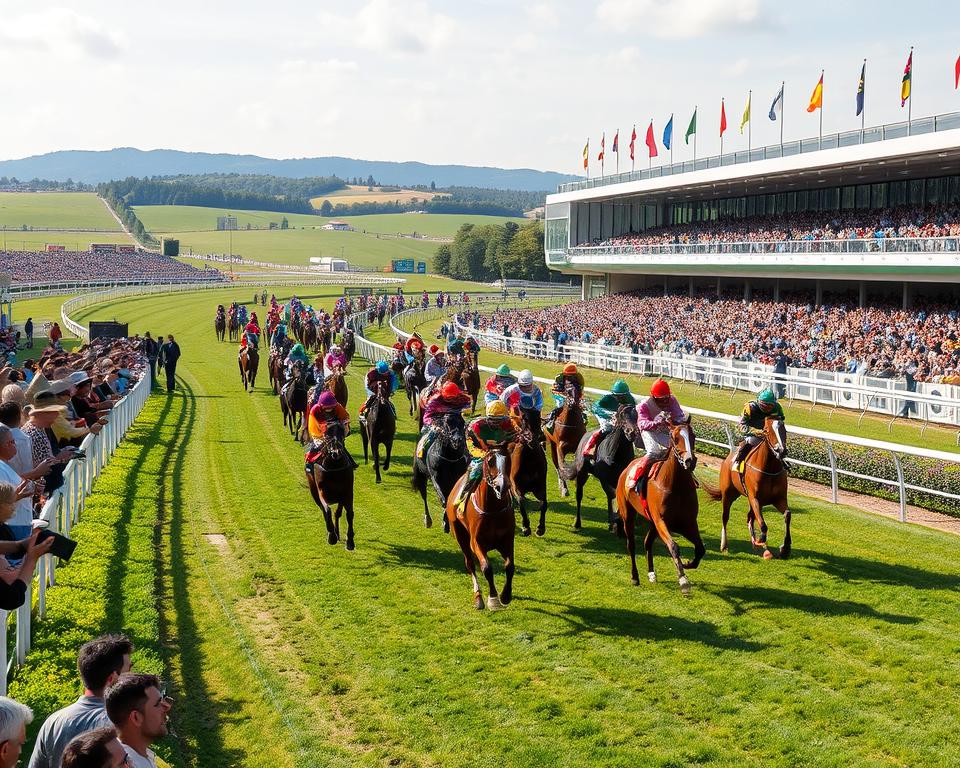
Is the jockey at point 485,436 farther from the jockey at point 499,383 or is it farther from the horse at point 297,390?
the horse at point 297,390

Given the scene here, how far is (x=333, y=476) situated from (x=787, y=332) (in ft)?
75.9

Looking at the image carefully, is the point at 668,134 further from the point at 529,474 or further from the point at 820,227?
the point at 529,474

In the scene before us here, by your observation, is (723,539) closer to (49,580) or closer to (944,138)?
(49,580)

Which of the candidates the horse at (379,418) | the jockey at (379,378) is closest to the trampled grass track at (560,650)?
the horse at (379,418)

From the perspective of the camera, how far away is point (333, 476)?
10.2 m

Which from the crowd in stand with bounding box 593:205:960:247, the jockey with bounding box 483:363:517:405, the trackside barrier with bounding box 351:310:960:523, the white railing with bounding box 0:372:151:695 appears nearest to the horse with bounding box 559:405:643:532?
the jockey with bounding box 483:363:517:405

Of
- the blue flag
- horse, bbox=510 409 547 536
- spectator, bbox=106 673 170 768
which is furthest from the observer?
the blue flag

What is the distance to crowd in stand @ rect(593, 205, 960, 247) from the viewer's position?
30422mm

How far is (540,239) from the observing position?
9562cm

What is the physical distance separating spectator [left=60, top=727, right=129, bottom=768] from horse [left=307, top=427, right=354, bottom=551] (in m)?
6.76

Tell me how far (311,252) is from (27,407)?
13284 cm

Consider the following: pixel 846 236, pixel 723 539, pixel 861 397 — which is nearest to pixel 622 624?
pixel 723 539

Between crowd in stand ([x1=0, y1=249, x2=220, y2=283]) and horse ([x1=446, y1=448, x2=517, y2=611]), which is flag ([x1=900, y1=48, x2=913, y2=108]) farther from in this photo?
crowd in stand ([x1=0, y1=249, x2=220, y2=283])

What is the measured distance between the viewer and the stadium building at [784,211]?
2962 centimetres
